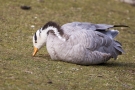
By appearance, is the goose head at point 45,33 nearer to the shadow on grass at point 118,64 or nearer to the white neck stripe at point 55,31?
the white neck stripe at point 55,31

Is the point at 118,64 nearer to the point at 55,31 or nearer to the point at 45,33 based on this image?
the point at 55,31

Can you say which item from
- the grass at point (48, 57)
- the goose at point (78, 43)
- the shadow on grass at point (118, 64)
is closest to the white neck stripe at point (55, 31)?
the goose at point (78, 43)

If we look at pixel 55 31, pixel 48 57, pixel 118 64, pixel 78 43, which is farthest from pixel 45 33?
pixel 118 64

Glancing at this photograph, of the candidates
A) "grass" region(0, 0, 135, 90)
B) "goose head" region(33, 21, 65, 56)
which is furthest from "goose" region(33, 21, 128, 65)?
"grass" region(0, 0, 135, 90)

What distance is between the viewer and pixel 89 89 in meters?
6.95

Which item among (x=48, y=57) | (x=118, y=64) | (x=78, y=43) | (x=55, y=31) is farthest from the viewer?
(x=118, y=64)

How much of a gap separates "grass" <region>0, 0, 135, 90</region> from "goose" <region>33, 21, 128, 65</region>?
Result: 17 centimetres

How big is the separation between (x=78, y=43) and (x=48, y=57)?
1.03 m

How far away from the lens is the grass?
278 inches

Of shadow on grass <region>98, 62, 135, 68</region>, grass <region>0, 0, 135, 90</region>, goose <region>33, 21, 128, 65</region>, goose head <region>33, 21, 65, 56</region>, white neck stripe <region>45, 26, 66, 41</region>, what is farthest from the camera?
shadow on grass <region>98, 62, 135, 68</region>

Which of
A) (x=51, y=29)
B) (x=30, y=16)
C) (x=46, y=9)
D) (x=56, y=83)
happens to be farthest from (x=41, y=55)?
(x=46, y=9)

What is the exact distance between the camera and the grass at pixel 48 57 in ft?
23.1

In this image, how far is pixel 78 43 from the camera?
821cm

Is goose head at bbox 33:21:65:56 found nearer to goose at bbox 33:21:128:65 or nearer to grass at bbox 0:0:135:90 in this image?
goose at bbox 33:21:128:65
